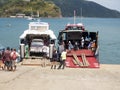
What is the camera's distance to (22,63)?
37500 mm

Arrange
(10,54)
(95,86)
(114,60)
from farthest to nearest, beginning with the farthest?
(114,60), (10,54), (95,86)

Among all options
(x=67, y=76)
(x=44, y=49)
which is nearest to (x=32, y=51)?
(x=44, y=49)

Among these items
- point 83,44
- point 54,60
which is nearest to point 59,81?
point 54,60

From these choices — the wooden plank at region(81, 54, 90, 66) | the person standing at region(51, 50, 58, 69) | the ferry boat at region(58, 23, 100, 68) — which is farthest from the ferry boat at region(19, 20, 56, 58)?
the wooden plank at region(81, 54, 90, 66)

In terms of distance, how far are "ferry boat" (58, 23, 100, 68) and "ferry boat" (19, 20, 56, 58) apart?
55.9 inches

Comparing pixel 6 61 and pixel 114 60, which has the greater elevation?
pixel 6 61

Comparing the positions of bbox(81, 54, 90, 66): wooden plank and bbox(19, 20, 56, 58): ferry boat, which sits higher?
bbox(19, 20, 56, 58): ferry boat

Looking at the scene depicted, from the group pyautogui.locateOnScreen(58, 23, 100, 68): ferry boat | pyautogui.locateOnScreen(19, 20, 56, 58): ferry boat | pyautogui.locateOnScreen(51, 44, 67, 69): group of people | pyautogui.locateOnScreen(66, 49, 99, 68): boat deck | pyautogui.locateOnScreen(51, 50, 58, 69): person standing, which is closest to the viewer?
pyautogui.locateOnScreen(51, 44, 67, 69): group of people

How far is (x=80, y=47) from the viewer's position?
42.3 m

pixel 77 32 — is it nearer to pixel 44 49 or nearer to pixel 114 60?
pixel 44 49

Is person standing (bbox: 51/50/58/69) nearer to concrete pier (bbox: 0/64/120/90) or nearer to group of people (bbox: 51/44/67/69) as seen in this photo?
group of people (bbox: 51/44/67/69)

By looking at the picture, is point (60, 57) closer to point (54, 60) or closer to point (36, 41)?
point (54, 60)

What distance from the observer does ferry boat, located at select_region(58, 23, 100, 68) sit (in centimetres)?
3741

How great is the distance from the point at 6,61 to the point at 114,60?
1193 inches
